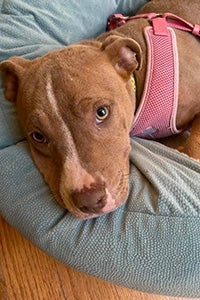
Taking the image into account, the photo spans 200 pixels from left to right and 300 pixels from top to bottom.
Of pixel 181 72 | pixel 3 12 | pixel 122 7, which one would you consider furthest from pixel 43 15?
pixel 181 72

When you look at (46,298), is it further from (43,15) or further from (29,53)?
(43,15)

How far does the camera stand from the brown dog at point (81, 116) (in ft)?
5.00

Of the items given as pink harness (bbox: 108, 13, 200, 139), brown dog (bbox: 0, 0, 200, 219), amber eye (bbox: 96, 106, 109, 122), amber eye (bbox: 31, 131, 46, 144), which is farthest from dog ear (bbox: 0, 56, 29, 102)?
pink harness (bbox: 108, 13, 200, 139)

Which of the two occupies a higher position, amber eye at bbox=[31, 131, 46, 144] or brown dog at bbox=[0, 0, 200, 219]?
brown dog at bbox=[0, 0, 200, 219]

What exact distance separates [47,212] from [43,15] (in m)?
1.05

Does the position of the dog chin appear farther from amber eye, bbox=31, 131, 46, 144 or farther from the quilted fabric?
amber eye, bbox=31, 131, 46, 144

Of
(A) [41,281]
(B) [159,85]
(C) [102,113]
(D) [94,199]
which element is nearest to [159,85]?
(B) [159,85]

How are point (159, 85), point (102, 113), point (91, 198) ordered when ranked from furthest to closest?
point (159, 85) → point (102, 113) → point (91, 198)

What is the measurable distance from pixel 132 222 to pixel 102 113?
37 centimetres

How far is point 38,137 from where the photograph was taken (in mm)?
1675

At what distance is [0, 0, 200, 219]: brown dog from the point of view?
60.0 inches

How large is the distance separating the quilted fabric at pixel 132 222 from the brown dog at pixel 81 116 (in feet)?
0.19

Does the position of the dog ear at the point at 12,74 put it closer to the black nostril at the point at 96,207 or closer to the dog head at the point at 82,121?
the dog head at the point at 82,121

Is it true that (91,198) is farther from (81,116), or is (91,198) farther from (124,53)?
(124,53)
